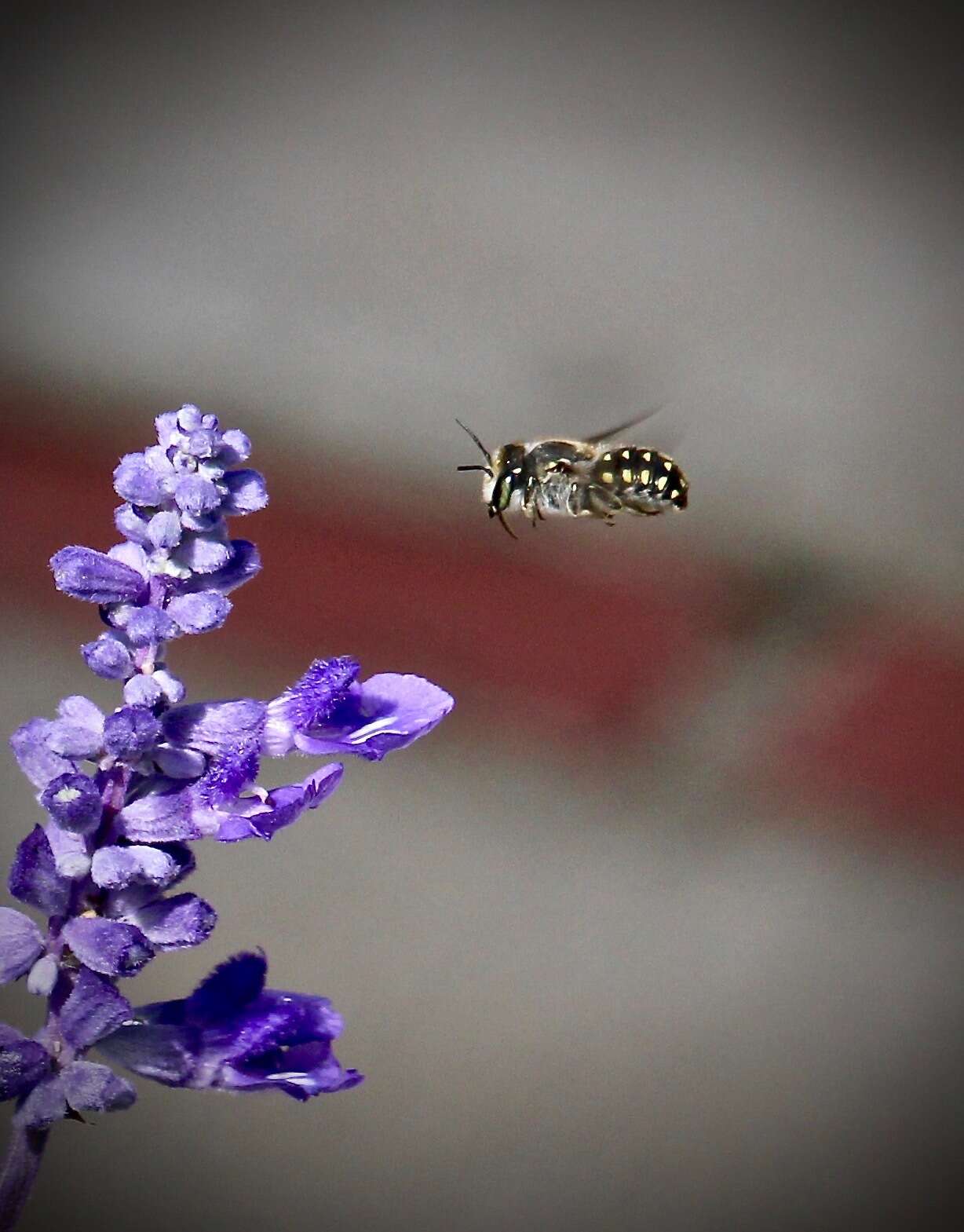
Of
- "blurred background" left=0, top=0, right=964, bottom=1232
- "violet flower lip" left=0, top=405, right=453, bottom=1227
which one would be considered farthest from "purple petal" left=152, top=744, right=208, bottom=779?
"blurred background" left=0, top=0, right=964, bottom=1232

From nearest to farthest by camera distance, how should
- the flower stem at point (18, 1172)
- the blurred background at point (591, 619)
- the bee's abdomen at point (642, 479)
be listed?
the flower stem at point (18, 1172) < the bee's abdomen at point (642, 479) < the blurred background at point (591, 619)

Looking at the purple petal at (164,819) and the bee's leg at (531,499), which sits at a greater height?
the bee's leg at (531,499)

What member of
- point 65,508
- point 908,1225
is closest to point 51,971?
point 65,508

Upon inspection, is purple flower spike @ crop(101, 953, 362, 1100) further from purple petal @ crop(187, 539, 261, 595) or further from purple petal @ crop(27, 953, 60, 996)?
purple petal @ crop(187, 539, 261, 595)

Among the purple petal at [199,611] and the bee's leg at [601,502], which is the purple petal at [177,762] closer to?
the purple petal at [199,611]

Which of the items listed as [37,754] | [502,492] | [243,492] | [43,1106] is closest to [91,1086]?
[43,1106]

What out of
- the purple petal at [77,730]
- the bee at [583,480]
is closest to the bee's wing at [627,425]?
A: the bee at [583,480]
